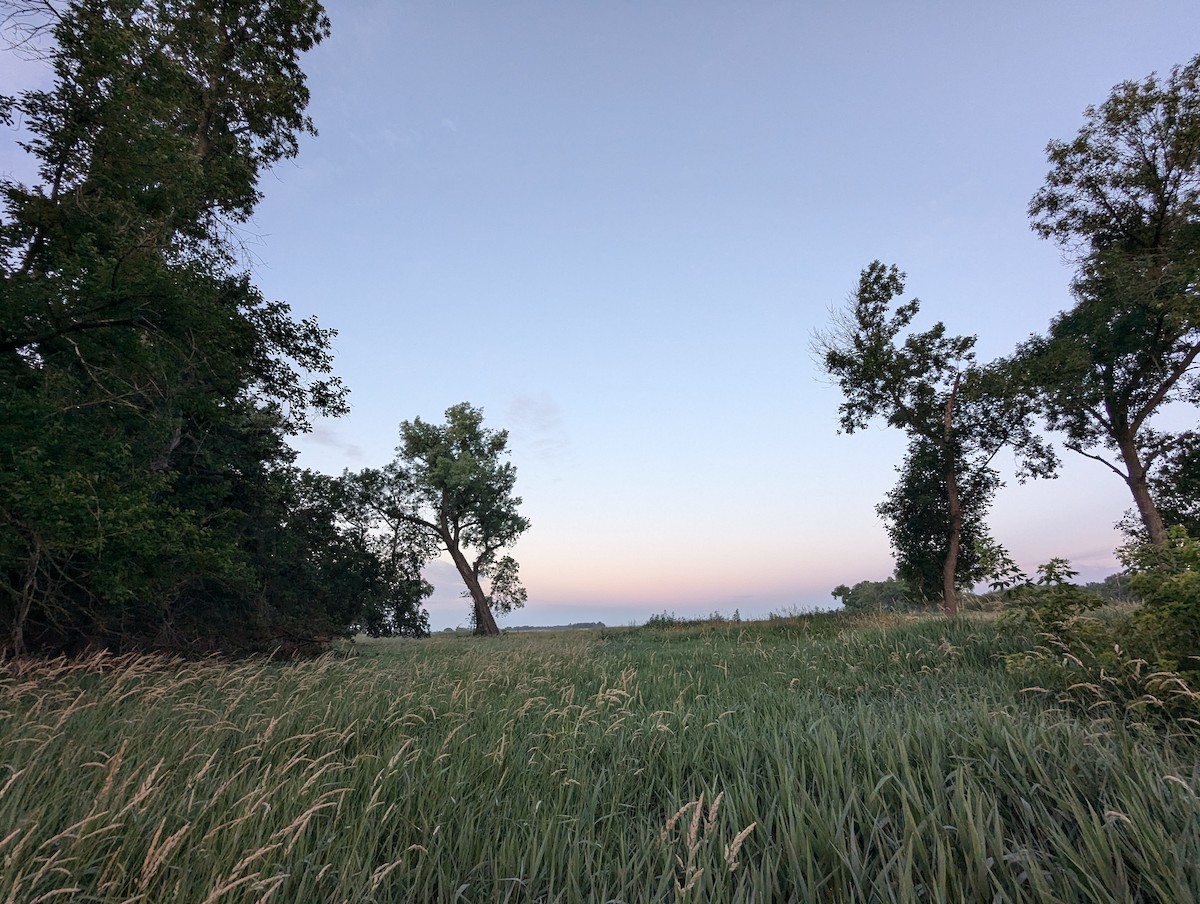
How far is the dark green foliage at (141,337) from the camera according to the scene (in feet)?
26.0

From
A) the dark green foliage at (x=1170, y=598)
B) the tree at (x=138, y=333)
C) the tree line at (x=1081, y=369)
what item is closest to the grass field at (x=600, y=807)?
the dark green foliage at (x=1170, y=598)

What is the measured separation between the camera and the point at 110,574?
8383 millimetres

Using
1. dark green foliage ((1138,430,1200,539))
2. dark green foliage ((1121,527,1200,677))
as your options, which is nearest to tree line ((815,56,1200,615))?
dark green foliage ((1138,430,1200,539))

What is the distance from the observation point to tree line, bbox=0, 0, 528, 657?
7953 millimetres

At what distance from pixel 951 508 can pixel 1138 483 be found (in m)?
6.66

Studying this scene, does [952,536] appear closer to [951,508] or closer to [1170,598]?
[951,508]

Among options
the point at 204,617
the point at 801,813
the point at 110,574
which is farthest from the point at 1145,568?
the point at 204,617

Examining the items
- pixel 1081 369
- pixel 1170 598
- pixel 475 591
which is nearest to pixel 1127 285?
pixel 1081 369

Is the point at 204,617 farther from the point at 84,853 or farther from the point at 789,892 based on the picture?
the point at 789,892

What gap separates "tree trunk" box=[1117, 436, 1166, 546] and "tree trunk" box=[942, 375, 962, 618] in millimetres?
5975

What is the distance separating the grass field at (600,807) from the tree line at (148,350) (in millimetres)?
3923

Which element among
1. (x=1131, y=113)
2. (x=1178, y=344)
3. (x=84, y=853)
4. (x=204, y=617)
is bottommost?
(x=84, y=853)

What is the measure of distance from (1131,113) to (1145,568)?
1028 inches

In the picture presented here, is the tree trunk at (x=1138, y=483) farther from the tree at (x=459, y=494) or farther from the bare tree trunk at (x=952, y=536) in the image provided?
the tree at (x=459, y=494)
